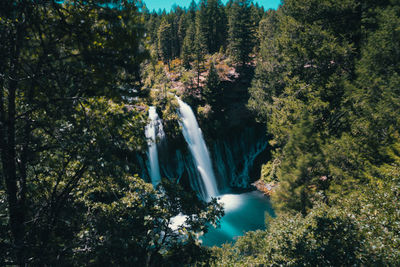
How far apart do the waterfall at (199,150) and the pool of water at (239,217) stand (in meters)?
2.01

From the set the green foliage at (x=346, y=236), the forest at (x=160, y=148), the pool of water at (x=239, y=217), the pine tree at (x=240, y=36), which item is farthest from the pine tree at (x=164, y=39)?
the green foliage at (x=346, y=236)

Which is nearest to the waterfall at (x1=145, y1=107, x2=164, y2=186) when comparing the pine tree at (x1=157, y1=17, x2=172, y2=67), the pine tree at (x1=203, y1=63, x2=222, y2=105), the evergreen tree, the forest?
the forest

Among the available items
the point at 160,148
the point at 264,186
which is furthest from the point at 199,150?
the point at 264,186

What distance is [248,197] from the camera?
22250mm

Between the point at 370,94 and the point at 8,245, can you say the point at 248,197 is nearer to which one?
the point at 370,94

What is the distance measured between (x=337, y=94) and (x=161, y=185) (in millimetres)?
12078

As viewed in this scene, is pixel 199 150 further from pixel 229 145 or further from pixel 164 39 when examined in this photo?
pixel 164 39

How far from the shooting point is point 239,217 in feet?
61.3

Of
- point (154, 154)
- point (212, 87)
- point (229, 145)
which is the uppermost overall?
point (212, 87)

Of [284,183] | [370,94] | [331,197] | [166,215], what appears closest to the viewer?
[166,215]

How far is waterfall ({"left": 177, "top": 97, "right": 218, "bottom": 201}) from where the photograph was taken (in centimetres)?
2266

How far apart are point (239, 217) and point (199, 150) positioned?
8437mm

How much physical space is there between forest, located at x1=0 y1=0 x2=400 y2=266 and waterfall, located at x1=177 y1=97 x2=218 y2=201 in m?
0.17

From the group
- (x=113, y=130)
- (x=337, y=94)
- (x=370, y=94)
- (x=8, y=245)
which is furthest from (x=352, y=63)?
(x=8, y=245)
